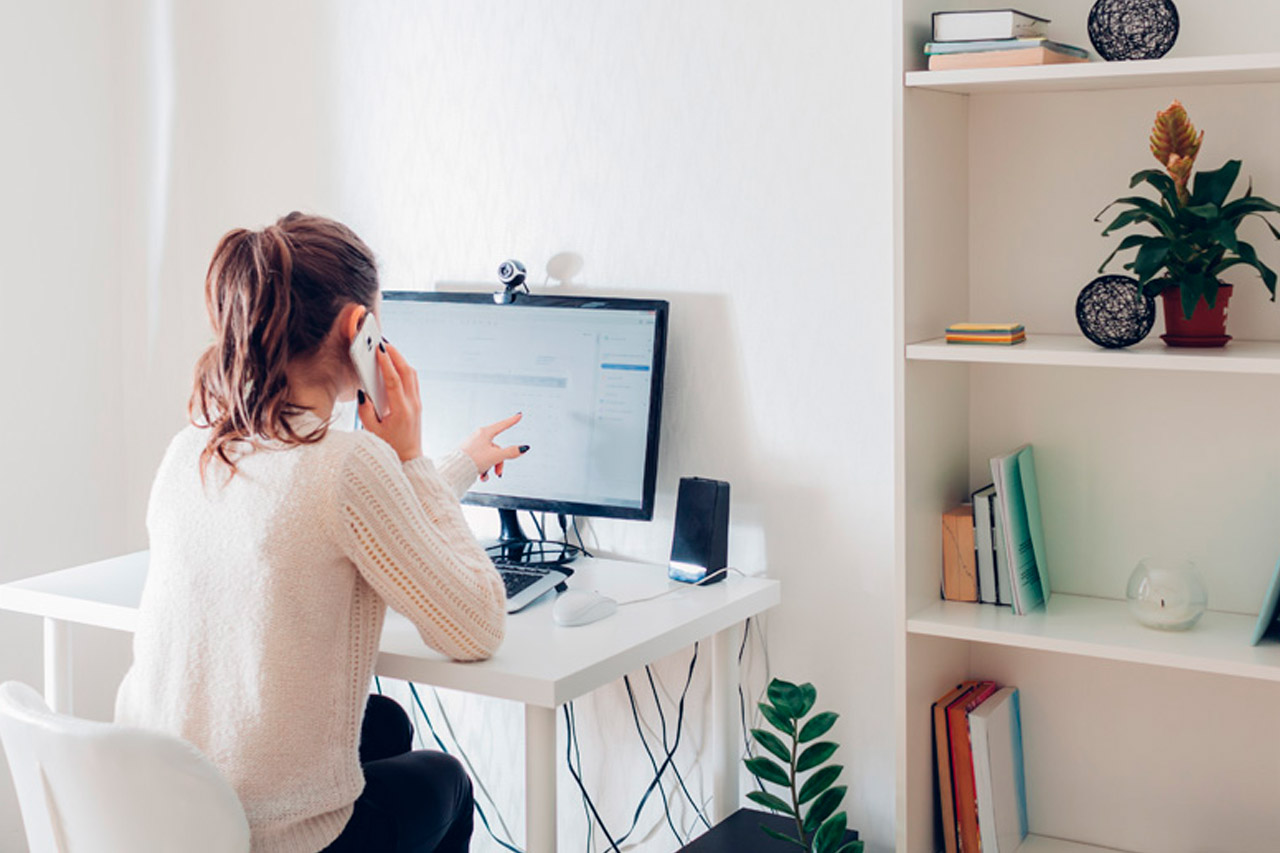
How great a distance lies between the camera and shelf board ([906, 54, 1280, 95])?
64.1 inches

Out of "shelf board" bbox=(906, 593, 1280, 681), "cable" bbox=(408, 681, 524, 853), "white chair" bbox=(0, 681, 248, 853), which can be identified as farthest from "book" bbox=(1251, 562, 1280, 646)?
"cable" bbox=(408, 681, 524, 853)

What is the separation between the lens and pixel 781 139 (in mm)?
2199

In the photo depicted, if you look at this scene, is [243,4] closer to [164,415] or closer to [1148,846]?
[164,415]

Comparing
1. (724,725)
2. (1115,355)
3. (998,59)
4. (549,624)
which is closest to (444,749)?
(724,725)

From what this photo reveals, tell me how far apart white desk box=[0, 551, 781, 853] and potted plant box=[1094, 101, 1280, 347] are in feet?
2.49

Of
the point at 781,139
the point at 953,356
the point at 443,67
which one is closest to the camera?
the point at 953,356

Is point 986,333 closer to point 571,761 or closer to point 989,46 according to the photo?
point 989,46

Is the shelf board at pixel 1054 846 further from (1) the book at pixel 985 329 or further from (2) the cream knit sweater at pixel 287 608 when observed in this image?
(2) the cream knit sweater at pixel 287 608

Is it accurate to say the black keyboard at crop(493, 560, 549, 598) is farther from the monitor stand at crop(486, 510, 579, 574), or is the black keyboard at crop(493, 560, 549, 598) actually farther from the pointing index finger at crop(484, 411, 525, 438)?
the pointing index finger at crop(484, 411, 525, 438)

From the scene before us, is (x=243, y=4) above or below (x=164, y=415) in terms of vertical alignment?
above

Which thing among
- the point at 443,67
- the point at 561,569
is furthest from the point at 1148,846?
the point at 443,67

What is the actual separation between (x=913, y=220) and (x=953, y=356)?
7.7 inches

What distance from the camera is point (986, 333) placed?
1.83m

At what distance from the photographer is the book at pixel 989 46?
176 cm
